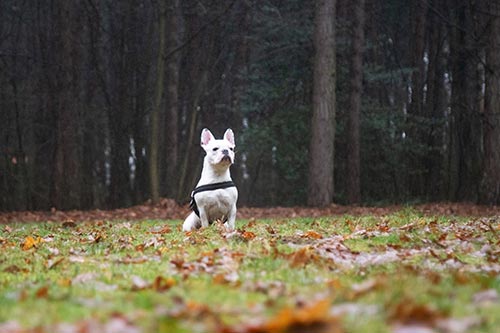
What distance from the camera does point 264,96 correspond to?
93.3ft

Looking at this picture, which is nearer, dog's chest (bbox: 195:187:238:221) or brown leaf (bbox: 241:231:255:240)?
brown leaf (bbox: 241:231:255:240)

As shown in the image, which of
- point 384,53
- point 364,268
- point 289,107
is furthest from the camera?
point 384,53

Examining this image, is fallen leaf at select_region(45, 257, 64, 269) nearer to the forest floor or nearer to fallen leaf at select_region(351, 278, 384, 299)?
fallen leaf at select_region(351, 278, 384, 299)

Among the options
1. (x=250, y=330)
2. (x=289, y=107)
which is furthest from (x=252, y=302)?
(x=289, y=107)

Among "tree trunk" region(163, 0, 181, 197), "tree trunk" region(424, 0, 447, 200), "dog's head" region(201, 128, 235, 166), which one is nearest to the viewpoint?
"dog's head" region(201, 128, 235, 166)

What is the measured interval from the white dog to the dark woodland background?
12503mm

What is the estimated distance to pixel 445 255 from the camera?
7.02 m

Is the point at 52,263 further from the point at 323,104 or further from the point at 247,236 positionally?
the point at 323,104

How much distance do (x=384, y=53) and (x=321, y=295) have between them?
105 feet

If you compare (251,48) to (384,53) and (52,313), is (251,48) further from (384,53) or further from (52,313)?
(52,313)

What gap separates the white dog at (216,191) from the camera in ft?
34.2

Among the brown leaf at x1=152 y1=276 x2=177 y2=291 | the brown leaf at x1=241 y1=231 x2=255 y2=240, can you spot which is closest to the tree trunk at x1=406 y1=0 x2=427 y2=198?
the brown leaf at x1=241 y1=231 x2=255 y2=240

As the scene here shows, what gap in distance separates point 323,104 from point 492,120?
529 cm

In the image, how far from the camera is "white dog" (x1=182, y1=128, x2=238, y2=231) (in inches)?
411
